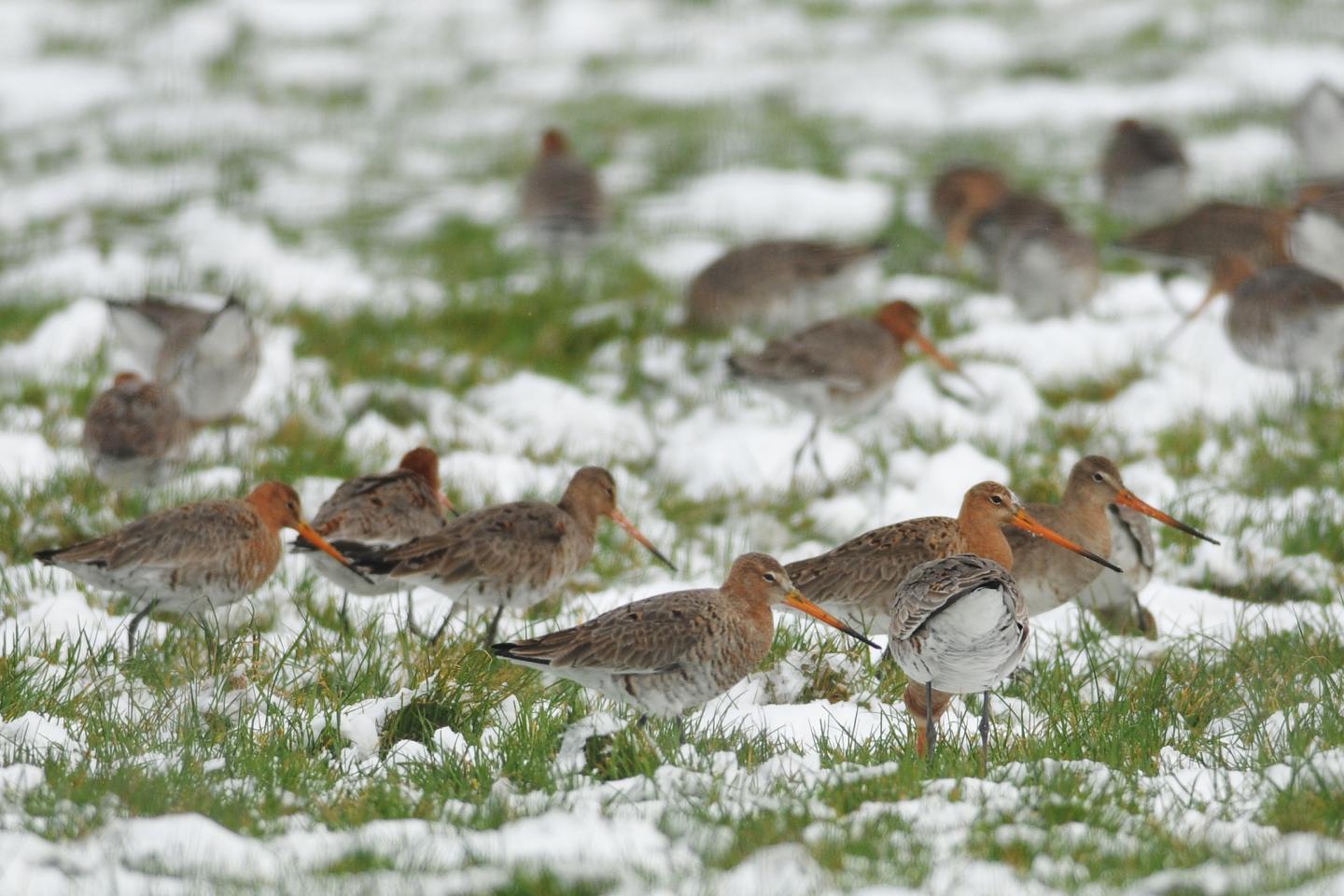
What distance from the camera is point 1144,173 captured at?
14477 millimetres

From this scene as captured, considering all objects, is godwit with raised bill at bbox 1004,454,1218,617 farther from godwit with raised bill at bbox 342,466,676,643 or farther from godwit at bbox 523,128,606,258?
godwit at bbox 523,128,606,258

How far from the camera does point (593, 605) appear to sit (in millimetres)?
6898

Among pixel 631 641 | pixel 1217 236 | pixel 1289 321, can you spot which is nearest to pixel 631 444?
pixel 631 641

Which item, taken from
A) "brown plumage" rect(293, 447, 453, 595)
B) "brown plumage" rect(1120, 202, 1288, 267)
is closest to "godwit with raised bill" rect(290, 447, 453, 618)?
"brown plumage" rect(293, 447, 453, 595)

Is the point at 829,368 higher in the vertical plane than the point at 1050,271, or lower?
lower

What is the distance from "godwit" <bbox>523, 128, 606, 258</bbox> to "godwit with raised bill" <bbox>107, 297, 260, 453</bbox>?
4.64 metres

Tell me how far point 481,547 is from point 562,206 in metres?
7.70

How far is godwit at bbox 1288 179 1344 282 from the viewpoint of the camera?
11.5 metres

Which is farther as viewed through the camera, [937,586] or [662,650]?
[662,650]

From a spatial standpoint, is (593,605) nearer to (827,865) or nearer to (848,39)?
(827,865)

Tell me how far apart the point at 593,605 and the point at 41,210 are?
10.6m

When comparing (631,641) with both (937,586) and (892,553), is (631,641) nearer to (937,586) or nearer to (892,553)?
(937,586)

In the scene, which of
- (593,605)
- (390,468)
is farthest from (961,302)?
(593,605)

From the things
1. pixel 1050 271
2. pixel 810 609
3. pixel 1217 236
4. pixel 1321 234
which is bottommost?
pixel 810 609
